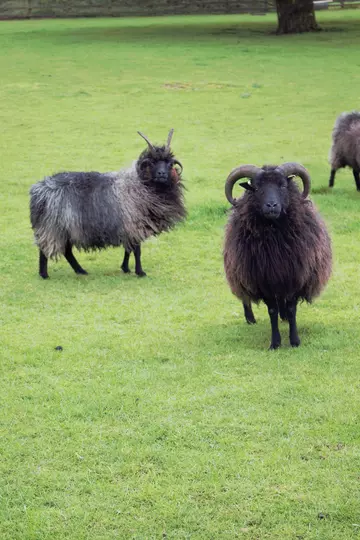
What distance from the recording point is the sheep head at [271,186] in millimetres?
7949

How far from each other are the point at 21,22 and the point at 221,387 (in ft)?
137

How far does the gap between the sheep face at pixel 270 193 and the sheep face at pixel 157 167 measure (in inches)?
111

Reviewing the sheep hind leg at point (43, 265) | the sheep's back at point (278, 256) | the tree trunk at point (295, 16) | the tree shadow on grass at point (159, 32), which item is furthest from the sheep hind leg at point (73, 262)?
the tree trunk at point (295, 16)

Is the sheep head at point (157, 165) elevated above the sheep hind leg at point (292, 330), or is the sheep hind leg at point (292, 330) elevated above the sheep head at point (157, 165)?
the sheep head at point (157, 165)

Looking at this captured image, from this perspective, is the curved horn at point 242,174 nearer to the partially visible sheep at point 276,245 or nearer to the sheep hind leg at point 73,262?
the partially visible sheep at point 276,245

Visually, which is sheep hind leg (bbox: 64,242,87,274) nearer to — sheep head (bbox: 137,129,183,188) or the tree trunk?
sheep head (bbox: 137,129,183,188)

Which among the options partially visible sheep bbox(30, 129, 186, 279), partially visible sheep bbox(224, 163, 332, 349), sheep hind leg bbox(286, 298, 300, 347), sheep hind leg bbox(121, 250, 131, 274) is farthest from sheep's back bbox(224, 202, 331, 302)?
sheep hind leg bbox(121, 250, 131, 274)

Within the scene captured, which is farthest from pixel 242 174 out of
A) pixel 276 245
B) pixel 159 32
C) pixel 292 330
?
pixel 159 32

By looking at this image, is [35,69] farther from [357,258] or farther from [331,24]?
[357,258]

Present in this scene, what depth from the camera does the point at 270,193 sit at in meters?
7.98

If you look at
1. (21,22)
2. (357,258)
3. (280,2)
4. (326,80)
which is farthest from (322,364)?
(21,22)

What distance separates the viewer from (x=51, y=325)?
29.7 ft

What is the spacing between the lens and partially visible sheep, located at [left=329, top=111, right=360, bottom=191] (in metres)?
14.3

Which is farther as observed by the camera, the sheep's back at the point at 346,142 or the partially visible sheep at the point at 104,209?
the sheep's back at the point at 346,142
